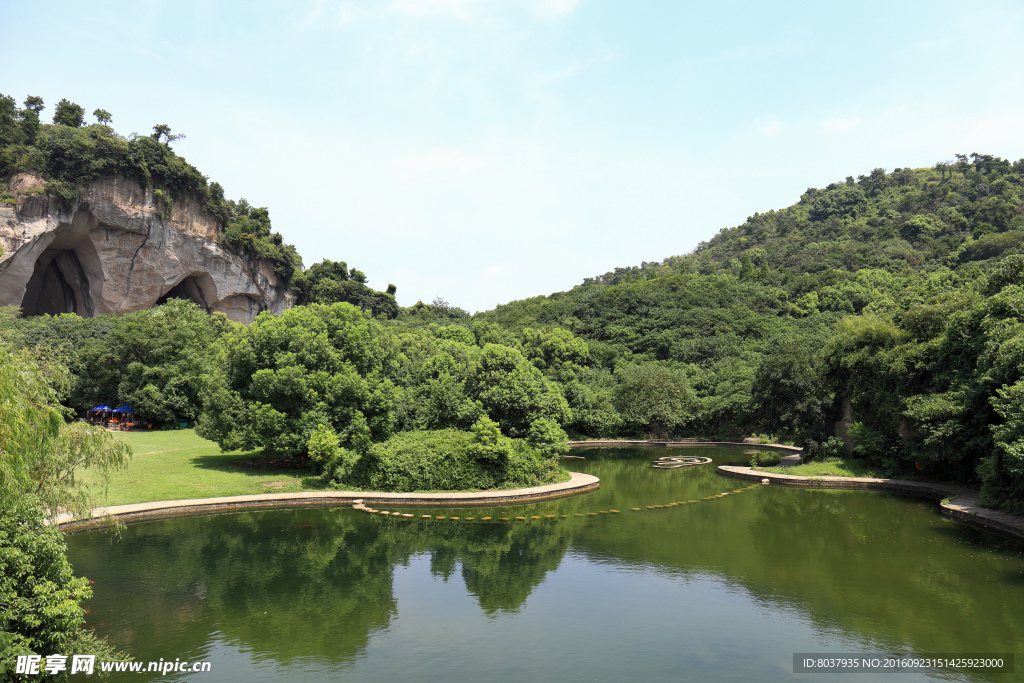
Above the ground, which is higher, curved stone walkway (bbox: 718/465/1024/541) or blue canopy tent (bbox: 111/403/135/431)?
blue canopy tent (bbox: 111/403/135/431)

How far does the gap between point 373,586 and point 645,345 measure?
141 ft

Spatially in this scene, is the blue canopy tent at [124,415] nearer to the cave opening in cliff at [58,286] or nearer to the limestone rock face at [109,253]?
the limestone rock face at [109,253]

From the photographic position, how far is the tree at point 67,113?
46281 mm

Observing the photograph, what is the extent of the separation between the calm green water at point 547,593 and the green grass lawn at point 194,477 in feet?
6.04

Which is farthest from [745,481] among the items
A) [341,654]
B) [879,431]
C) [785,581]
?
[341,654]

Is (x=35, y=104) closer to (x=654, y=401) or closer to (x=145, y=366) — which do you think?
(x=145, y=366)

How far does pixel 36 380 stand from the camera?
849 centimetres

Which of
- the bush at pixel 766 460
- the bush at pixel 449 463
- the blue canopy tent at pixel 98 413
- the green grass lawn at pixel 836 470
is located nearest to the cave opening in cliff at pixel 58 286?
the blue canopy tent at pixel 98 413

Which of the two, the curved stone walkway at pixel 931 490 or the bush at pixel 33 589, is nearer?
the bush at pixel 33 589

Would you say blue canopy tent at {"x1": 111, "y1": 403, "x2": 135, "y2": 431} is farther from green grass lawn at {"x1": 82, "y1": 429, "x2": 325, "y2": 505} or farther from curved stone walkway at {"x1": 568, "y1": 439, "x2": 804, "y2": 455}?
curved stone walkway at {"x1": 568, "y1": 439, "x2": 804, "y2": 455}

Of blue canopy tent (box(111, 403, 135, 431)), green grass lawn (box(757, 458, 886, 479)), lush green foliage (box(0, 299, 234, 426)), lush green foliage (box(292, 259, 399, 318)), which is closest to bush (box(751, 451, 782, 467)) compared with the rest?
green grass lawn (box(757, 458, 886, 479))

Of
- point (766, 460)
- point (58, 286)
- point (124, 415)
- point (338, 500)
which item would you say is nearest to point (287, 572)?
point (338, 500)

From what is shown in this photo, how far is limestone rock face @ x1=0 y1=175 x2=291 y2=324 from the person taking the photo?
4025 cm

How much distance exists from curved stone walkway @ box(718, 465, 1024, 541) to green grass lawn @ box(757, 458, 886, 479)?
0.50 meters
